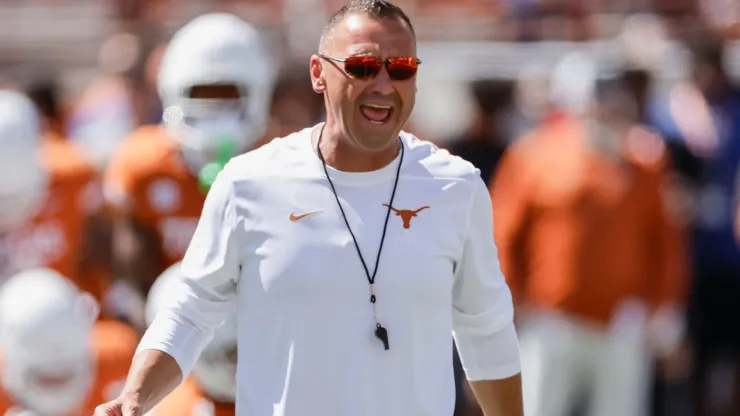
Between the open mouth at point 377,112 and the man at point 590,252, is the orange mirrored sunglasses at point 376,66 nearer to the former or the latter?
the open mouth at point 377,112

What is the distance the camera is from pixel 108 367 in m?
6.50

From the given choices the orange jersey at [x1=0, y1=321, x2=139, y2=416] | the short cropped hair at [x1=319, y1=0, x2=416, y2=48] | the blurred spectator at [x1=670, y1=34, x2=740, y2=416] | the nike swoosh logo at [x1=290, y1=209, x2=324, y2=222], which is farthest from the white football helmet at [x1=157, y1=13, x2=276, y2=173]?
the nike swoosh logo at [x1=290, y1=209, x2=324, y2=222]

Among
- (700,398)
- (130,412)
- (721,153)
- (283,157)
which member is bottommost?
(700,398)

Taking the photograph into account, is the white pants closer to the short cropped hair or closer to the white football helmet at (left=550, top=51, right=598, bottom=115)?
the white football helmet at (left=550, top=51, right=598, bottom=115)

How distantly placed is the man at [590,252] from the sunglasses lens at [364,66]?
4040 millimetres

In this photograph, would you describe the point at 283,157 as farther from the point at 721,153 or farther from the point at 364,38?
the point at 721,153

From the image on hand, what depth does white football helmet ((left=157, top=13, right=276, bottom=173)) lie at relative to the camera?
22.4 feet

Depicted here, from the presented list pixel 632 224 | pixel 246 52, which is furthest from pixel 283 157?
pixel 632 224

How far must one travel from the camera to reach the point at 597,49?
35.3 feet

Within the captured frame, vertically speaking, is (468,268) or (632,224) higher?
(468,268)

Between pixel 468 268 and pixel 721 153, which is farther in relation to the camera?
pixel 721 153

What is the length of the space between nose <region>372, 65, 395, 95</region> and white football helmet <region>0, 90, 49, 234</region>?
4294 millimetres

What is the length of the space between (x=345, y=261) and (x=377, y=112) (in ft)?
1.16

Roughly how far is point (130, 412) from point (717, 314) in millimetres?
5535
